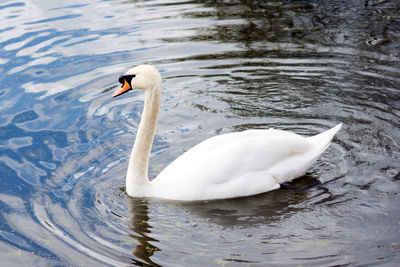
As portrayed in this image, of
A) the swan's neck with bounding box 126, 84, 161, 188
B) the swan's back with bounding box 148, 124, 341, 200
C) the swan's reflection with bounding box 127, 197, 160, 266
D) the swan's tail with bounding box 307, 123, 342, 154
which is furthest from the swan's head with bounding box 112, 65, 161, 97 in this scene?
the swan's tail with bounding box 307, 123, 342, 154

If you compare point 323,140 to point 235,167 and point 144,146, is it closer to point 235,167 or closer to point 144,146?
point 235,167

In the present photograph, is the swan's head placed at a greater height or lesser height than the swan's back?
greater

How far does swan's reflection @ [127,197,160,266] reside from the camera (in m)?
5.57

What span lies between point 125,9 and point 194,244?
891cm

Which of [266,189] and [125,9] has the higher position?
[125,9]

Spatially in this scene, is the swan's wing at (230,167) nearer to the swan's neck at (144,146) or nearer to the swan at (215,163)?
the swan at (215,163)

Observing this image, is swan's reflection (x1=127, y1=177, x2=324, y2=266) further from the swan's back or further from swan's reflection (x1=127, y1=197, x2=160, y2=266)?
the swan's back

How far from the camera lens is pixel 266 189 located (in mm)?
6641

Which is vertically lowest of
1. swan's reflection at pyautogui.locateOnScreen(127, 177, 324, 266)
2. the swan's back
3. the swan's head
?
swan's reflection at pyautogui.locateOnScreen(127, 177, 324, 266)

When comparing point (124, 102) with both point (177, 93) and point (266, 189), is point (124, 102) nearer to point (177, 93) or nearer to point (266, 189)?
point (177, 93)

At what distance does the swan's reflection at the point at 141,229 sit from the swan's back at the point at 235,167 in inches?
8.6

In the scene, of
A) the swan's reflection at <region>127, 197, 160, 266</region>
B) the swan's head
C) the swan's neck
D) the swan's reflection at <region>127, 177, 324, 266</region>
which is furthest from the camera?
the swan's neck

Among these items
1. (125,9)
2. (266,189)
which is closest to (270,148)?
(266,189)

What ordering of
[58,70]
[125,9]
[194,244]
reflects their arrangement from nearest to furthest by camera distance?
[194,244] → [58,70] → [125,9]
